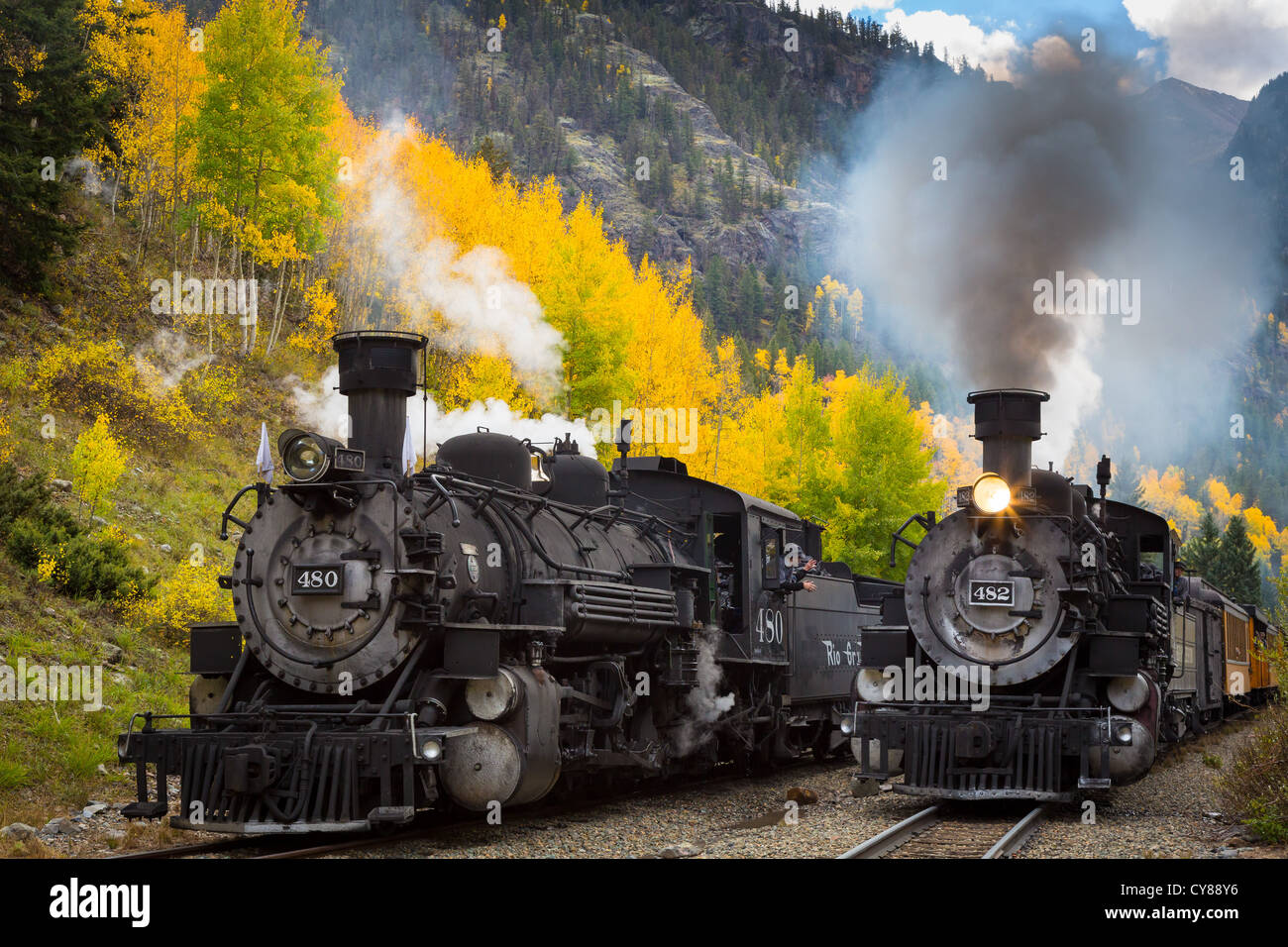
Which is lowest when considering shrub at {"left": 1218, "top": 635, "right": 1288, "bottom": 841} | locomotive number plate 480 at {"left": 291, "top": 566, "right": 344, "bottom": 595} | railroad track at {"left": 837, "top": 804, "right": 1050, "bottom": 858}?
railroad track at {"left": 837, "top": 804, "right": 1050, "bottom": 858}

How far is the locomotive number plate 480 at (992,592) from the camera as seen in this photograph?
12992 millimetres

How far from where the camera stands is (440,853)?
995 cm

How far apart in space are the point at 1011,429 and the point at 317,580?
7.29m

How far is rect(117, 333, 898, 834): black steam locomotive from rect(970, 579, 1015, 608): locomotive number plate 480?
3111 millimetres

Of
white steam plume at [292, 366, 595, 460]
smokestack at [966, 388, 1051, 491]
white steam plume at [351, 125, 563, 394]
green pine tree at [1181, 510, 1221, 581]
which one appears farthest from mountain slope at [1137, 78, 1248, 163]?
smokestack at [966, 388, 1051, 491]

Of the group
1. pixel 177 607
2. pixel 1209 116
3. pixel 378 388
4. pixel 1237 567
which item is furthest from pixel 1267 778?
pixel 1209 116

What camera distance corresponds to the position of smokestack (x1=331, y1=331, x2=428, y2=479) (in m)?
10.9

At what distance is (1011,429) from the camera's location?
13383mm

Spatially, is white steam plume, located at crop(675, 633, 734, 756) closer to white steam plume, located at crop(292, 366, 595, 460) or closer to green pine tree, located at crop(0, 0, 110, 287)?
white steam plume, located at crop(292, 366, 595, 460)

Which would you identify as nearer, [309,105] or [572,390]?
[572,390]

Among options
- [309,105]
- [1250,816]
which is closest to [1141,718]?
[1250,816]

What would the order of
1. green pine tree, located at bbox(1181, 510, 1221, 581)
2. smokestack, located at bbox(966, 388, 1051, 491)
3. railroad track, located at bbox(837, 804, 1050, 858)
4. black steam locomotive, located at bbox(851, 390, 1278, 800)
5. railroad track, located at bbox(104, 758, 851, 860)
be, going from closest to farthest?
railroad track, located at bbox(104, 758, 851, 860) < railroad track, located at bbox(837, 804, 1050, 858) < black steam locomotive, located at bbox(851, 390, 1278, 800) < smokestack, located at bbox(966, 388, 1051, 491) < green pine tree, located at bbox(1181, 510, 1221, 581)

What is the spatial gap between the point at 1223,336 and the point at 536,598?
147 metres
